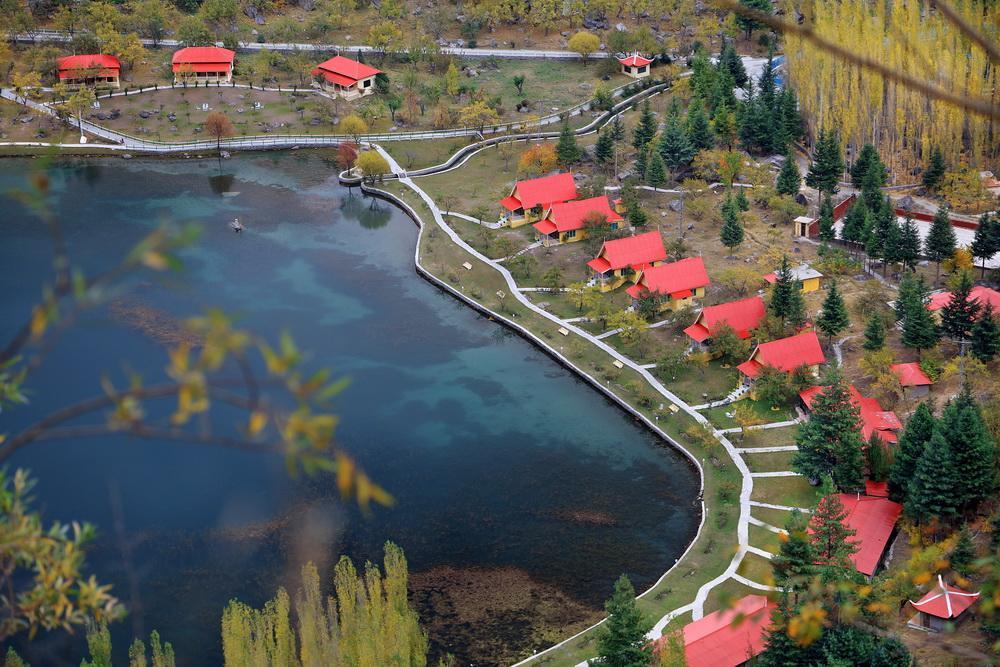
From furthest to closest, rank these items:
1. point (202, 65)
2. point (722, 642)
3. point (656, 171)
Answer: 1. point (202, 65)
2. point (656, 171)
3. point (722, 642)

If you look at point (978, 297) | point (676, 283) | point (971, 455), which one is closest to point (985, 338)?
point (978, 297)

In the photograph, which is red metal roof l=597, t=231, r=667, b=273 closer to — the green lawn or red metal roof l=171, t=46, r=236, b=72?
the green lawn

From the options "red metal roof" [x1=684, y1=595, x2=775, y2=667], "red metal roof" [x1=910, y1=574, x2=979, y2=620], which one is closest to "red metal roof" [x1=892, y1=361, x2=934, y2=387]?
"red metal roof" [x1=910, y1=574, x2=979, y2=620]

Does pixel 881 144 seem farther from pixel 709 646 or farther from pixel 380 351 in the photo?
pixel 709 646

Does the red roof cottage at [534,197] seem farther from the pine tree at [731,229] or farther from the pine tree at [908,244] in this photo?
the pine tree at [908,244]

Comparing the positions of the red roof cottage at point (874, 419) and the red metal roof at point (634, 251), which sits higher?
the red metal roof at point (634, 251)

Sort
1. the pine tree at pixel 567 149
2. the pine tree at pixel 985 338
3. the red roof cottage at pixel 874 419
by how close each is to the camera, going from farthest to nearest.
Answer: the pine tree at pixel 567 149
the pine tree at pixel 985 338
the red roof cottage at pixel 874 419

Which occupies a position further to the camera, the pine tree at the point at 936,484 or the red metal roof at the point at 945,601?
the pine tree at the point at 936,484

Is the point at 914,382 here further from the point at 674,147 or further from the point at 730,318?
the point at 674,147

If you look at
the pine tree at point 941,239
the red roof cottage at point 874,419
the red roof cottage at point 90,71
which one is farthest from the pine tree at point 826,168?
the red roof cottage at point 90,71
